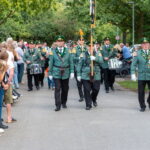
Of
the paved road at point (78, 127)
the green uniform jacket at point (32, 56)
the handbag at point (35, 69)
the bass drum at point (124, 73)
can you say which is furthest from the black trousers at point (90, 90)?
the bass drum at point (124, 73)

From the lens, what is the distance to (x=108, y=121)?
1083 centimetres

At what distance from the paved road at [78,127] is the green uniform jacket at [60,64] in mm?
895

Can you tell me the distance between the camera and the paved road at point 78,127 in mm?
8469

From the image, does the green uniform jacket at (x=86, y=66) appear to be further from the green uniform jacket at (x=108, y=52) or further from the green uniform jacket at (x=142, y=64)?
the green uniform jacket at (x=108, y=52)

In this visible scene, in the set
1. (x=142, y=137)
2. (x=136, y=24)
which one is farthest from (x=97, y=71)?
(x=136, y=24)

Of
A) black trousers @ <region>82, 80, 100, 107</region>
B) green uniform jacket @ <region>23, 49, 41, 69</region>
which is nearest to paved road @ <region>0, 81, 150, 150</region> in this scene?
black trousers @ <region>82, 80, 100, 107</region>

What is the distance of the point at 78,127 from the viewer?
1012 cm

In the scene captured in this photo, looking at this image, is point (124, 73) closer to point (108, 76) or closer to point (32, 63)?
point (108, 76)

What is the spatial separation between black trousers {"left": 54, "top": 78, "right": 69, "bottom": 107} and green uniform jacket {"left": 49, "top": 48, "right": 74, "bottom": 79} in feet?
0.50

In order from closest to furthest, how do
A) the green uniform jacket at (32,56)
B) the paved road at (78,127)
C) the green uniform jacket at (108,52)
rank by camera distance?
the paved road at (78,127) < the green uniform jacket at (108,52) < the green uniform jacket at (32,56)

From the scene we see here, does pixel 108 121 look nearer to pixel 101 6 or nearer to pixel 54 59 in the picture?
pixel 54 59

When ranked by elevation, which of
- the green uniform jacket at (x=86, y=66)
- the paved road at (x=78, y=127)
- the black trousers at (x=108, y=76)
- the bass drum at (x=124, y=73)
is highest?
the green uniform jacket at (x=86, y=66)

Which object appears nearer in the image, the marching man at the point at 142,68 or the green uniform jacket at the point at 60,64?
the marching man at the point at 142,68

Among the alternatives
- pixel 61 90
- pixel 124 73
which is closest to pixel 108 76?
pixel 61 90
